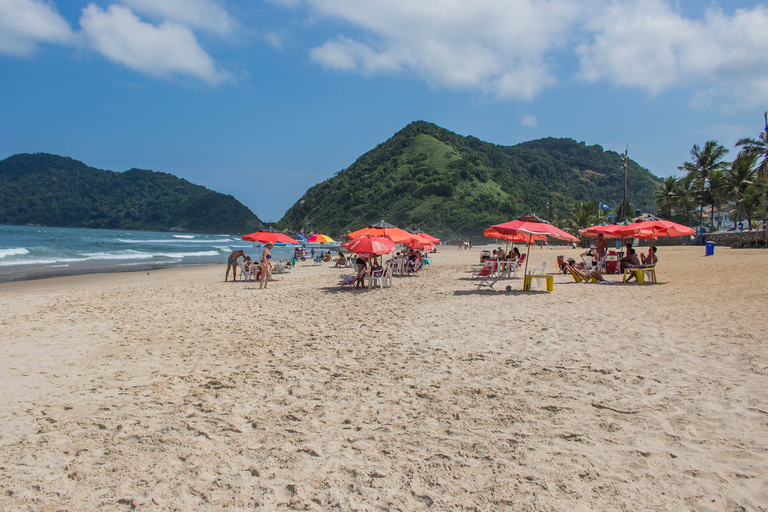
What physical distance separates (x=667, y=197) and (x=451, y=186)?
49.8 meters

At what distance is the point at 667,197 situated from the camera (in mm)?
37781

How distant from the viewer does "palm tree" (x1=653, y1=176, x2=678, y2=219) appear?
37369 millimetres

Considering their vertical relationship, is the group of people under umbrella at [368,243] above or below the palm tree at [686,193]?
below

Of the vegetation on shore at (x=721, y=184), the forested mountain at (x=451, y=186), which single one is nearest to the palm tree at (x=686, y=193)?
the vegetation on shore at (x=721, y=184)

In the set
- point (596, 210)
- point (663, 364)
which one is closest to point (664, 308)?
point (663, 364)

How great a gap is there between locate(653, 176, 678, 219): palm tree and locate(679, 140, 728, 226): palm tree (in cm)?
157

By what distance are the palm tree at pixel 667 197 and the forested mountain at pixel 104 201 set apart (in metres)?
117

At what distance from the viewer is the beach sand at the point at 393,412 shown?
245 centimetres

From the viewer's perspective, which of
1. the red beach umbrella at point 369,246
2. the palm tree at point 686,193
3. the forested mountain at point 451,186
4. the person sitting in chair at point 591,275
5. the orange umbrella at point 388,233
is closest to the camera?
the red beach umbrella at point 369,246

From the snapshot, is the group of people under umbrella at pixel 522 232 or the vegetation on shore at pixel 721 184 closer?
the group of people under umbrella at pixel 522 232

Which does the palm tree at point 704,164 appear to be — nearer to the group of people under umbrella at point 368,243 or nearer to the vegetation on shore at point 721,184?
the vegetation on shore at point 721,184

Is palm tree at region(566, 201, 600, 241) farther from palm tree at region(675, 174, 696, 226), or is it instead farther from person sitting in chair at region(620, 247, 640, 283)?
person sitting in chair at region(620, 247, 640, 283)

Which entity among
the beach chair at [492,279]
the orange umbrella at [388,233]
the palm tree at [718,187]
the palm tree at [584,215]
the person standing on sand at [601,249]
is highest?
the palm tree at [718,187]

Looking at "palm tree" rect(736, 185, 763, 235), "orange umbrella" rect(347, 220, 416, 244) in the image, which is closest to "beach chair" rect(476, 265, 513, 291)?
"orange umbrella" rect(347, 220, 416, 244)
